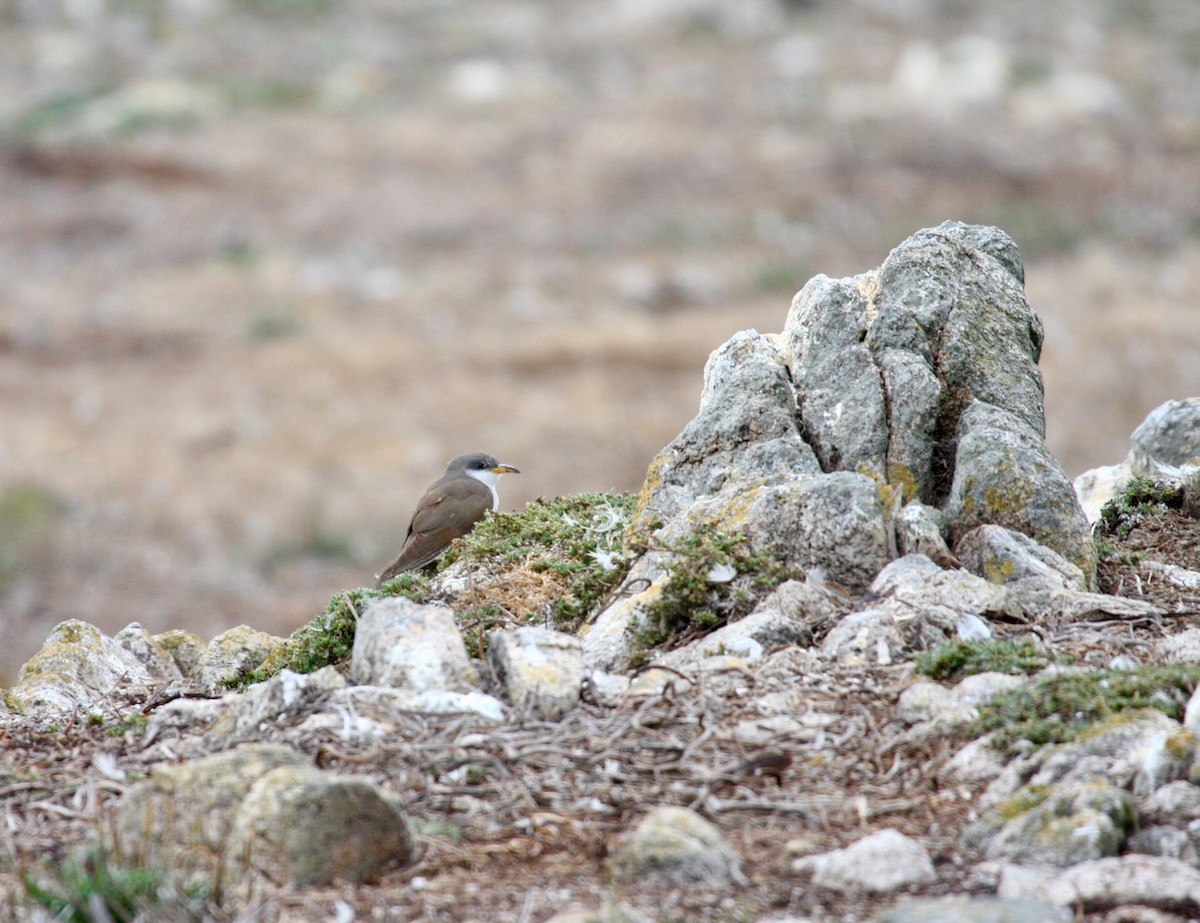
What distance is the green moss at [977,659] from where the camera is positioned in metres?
5.06

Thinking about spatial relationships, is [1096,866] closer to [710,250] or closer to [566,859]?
[566,859]

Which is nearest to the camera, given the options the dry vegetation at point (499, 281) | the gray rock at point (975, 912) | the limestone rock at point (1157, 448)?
the gray rock at point (975, 912)

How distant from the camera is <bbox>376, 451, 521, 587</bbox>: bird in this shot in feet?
29.2

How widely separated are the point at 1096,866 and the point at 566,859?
5.09 ft

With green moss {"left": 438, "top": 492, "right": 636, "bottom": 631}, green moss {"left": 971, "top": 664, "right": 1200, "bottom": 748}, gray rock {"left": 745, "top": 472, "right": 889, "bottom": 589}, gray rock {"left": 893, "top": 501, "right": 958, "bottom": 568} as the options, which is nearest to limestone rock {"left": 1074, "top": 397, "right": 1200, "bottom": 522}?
gray rock {"left": 893, "top": 501, "right": 958, "bottom": 568}

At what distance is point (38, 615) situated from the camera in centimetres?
1694

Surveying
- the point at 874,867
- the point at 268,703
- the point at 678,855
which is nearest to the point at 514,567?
the point at 268,703

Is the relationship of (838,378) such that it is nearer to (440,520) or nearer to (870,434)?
(870,434)

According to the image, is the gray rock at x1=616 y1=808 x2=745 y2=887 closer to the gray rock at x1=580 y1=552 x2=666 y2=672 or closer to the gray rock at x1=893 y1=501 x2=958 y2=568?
the gray rock at x1=580 y1=552 x2=666 y2=672

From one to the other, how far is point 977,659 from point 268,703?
265cm

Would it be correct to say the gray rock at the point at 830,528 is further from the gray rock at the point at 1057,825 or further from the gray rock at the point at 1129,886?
the gray rock at the point at 1129,886

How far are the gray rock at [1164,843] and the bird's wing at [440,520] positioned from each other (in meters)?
5.30

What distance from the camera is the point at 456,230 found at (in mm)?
28547

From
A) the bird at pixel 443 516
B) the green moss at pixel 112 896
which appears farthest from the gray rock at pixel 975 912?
the bird at pixel 443 516
